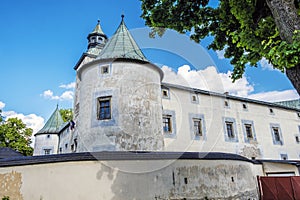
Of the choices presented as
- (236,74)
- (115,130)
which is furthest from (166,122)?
(236,74)

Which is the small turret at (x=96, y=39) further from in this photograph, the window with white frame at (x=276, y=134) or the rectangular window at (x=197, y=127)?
the window with white frame at (x=276, y=134)

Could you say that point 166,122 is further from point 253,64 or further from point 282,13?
point 282,13

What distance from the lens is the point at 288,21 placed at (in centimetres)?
519

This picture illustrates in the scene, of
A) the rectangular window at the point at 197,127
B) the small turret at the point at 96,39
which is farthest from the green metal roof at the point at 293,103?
the small turret at the point at 96,39

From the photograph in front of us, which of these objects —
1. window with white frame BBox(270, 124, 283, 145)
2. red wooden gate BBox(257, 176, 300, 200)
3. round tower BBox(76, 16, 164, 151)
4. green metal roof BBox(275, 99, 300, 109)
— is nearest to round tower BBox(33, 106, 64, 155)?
round tower BBox(76, 16, 164, 151)

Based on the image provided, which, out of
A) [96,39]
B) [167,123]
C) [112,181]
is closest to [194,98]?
[167,123]

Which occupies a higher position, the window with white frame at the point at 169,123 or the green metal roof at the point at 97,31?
the green metal roof at the point at 97,31

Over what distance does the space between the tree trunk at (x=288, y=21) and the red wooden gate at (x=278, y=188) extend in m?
7.15

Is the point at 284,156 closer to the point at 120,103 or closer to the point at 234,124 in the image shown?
the point at 234,124

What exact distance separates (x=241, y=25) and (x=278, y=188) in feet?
25.6

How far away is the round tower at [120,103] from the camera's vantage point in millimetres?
10969

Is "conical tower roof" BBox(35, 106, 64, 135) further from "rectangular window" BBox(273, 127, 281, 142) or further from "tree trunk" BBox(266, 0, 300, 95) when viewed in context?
"tree trunk" BBox(266, 0, 300, 95)

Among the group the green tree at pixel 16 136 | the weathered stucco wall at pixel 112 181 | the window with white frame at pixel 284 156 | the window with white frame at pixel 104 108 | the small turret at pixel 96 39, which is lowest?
the weathered stucco wall at pixel 112 181

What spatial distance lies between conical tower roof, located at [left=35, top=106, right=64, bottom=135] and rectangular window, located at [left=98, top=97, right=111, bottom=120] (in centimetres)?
1697
